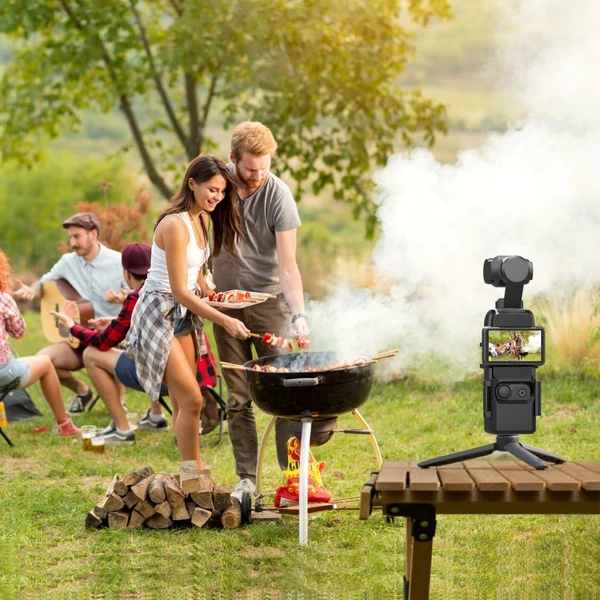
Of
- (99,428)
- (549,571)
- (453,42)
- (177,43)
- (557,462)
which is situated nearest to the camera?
(557,462)

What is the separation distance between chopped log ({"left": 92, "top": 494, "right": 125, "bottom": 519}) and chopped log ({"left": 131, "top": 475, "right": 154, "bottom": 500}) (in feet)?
0.27

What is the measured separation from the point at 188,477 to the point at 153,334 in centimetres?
64

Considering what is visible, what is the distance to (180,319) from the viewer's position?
13.1ft

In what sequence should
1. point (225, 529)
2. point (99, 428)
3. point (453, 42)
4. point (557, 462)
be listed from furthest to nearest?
1. point (453, 42)
2. point (99, 428)
3. point (225, 529)
4. point (557, 462)

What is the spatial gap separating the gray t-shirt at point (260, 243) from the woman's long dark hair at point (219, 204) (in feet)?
0.22

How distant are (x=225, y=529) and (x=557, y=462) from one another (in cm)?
155

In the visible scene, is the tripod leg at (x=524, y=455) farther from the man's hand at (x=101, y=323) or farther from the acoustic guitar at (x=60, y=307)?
the acoustic guitar at (x=60, y=307)

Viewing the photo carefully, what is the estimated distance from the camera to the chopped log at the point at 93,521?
12.8ft

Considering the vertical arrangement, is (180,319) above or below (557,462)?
above

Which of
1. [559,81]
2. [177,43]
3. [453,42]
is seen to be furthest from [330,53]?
[453,42]

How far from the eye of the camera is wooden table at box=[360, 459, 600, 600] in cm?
260

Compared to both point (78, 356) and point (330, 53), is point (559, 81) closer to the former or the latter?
point (330, 53)

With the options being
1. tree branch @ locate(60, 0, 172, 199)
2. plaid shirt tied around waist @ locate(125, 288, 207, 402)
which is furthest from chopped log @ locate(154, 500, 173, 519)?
tree branch @ locate(60, 0, 172, 199)

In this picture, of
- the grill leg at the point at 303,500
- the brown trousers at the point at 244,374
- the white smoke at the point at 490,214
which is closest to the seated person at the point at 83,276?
the white smoke at the point at 490,214
